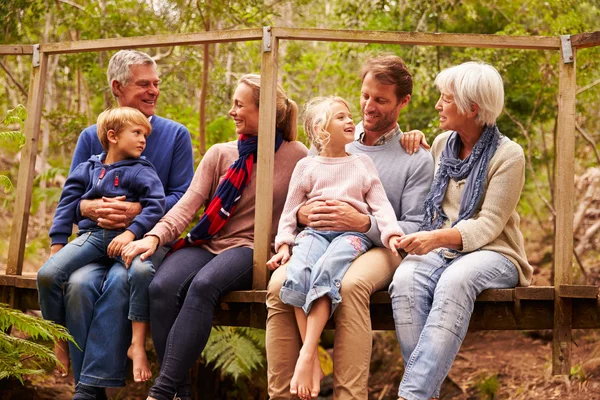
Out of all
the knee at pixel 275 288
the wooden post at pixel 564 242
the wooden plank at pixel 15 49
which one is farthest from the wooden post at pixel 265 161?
the wooden plank at pixel 15 49

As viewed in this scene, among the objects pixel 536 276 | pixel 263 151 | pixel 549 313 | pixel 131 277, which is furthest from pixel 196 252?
pixel 536 276

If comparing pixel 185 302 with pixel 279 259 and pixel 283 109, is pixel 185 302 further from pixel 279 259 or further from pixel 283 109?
pixel 283 109

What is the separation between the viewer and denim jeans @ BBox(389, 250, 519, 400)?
3344 millimetres

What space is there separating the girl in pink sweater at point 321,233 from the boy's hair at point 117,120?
0.97 metres

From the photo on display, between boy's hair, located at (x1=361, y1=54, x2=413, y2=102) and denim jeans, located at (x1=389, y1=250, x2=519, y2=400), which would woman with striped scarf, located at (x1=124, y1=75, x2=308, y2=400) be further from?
denim jeans, located at (x1=389, y1=250, x2=519, y2=400)

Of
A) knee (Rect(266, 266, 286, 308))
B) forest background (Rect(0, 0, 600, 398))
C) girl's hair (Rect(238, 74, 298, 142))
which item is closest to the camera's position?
knee (Rect(266, 266, 286, 308))

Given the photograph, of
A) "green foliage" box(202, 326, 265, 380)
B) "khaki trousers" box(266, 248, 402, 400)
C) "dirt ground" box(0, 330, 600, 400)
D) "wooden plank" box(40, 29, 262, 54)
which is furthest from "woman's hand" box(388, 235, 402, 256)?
"dirt ground" box(0, 330, 600, 400)

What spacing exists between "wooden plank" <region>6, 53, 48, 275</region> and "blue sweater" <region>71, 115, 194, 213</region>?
0.40 metres

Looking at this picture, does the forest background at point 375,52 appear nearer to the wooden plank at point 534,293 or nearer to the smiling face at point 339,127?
the smiling face at point 339,127

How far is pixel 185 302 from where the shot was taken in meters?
3.87

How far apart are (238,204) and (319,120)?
719mm

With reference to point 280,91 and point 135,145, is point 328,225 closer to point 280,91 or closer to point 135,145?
point 280,91

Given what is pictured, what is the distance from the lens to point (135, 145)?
4.36m

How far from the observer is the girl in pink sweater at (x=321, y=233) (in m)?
3.53
